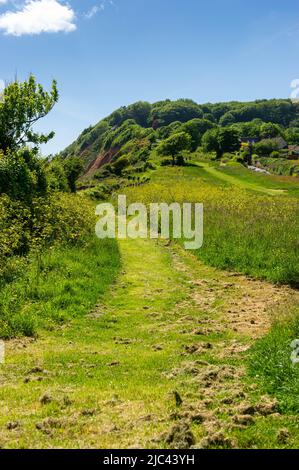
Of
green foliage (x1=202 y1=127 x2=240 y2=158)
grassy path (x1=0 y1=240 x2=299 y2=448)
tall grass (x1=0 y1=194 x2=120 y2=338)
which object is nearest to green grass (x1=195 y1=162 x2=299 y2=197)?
tall grass (x1=0 y1=194 x2=120 y2=338)

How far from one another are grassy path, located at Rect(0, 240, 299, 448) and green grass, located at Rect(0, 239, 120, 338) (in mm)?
503

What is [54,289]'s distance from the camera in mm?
13438

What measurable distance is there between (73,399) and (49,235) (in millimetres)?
12511

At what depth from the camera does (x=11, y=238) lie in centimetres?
1606

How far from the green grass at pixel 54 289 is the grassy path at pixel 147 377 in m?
0.50

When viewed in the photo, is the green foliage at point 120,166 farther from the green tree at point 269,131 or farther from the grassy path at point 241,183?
the green tree at point 269,131

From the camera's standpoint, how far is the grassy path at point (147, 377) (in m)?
6.00

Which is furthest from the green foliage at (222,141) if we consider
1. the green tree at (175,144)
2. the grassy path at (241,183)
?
the grassy path at (241,183)

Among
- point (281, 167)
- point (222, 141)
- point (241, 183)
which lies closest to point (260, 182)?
point (241, 183)

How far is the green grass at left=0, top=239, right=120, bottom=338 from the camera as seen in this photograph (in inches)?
448

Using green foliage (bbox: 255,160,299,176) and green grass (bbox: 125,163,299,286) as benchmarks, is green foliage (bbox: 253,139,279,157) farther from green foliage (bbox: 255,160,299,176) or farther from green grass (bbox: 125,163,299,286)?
green grass (bbox: 125,163,299,286)

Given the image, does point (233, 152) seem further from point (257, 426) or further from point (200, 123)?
point (257, 426)

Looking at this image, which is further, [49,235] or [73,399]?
[49,235]
